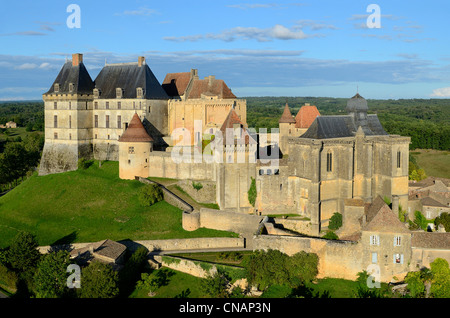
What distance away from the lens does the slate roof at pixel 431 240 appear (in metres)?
33.2

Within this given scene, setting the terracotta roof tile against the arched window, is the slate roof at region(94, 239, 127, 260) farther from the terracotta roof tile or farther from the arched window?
the terracotta roof tile

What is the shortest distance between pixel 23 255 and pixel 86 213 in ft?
23.5

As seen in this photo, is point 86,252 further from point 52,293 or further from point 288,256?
point 288,256

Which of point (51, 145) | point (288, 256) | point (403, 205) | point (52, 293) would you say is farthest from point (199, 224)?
point (51, 145)

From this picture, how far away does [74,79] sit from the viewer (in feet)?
170

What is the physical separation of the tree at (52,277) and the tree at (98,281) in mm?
1224

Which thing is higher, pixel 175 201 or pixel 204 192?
pixel 204 192

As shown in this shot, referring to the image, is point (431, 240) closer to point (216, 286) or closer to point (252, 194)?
point (252, 194)

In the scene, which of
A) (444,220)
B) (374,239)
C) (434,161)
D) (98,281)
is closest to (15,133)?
(434,161)

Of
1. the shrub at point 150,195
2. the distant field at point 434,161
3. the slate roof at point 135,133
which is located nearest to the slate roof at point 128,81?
the slate roof at point 135,133
